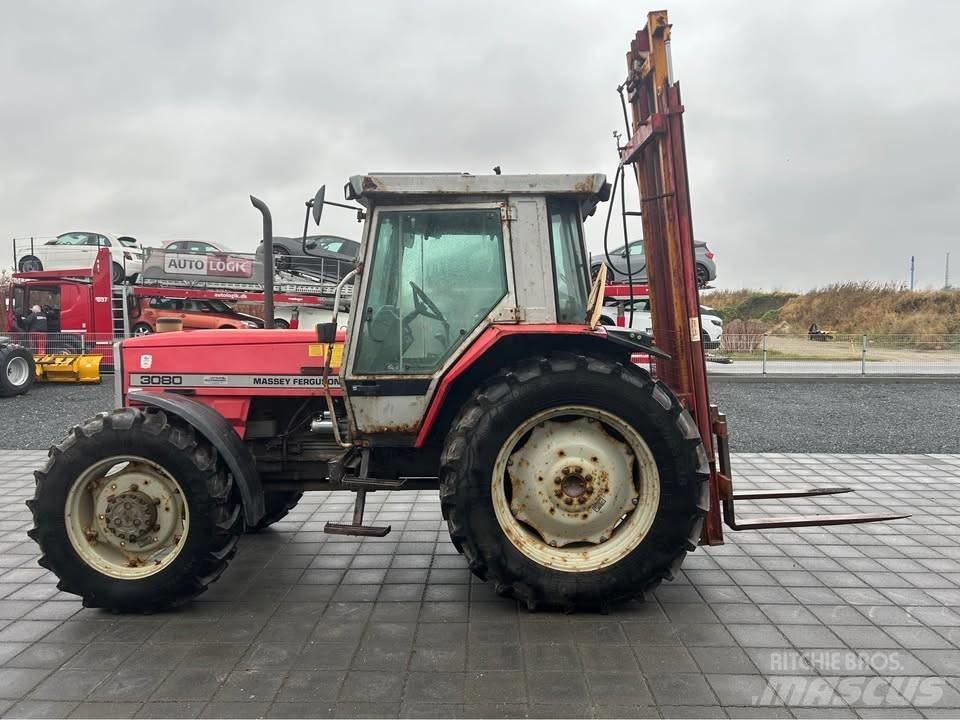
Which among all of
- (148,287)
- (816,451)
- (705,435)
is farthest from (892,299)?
A: (705,435)

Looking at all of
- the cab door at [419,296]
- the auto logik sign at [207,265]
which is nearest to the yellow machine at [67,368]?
the auto logik sign at [207,265]

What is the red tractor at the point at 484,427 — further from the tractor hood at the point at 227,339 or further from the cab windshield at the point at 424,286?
the tractor hood at the point at 227,339

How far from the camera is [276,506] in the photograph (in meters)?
4.81

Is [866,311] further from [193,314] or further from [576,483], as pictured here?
[576,483]

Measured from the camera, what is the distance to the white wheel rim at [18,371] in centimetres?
1347

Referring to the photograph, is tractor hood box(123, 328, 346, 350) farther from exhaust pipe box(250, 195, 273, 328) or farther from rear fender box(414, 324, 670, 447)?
rear fender box(414, 324, 670, 447)

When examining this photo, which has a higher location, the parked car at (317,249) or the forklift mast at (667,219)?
the parked car at (317,249)

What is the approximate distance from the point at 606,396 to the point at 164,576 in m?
2.51

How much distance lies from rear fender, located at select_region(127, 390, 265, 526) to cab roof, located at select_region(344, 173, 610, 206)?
57.9 inches

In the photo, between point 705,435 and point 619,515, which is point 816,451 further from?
point 619,515

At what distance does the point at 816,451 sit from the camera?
8.04 m

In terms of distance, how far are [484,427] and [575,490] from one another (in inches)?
24.9

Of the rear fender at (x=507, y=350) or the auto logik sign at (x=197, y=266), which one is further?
the auto logik sign at (x=197, y=266)

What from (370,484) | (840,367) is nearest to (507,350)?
(370,484)
